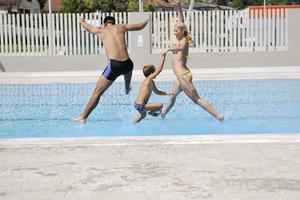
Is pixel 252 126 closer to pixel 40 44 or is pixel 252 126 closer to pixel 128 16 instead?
pixel 128 16

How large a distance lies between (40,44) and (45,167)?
563 inches

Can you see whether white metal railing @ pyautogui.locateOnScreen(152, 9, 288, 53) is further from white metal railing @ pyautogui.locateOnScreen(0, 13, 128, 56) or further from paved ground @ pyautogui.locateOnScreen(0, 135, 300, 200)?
paved ground @ pyautogui.locateOnScreen(0, 135, 300, 200)

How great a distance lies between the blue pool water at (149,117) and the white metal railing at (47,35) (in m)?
4.45

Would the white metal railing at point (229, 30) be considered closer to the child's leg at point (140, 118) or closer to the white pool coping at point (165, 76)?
the white pool coping at point (165, 76)

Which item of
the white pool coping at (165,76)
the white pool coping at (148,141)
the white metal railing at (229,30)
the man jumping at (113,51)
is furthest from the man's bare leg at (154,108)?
the white metal railing at (229,30)

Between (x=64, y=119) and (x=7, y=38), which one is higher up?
(x=7, y=38)

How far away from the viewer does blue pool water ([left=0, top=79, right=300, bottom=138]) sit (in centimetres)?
804

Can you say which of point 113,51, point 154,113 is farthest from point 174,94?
point 113,51

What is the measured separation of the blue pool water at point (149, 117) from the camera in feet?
26.4

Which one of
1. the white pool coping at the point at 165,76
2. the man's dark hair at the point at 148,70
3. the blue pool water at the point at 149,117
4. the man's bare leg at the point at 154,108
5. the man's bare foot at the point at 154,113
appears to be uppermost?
the man's dark hair at the point at 148,70

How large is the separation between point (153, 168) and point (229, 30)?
46.5ft

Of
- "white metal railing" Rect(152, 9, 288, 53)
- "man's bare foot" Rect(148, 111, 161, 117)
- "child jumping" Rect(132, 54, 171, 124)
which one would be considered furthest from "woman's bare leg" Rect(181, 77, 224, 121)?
"white metal railing" Rect(152, 9, 288, 53)

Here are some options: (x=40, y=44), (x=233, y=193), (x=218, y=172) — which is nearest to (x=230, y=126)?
(x=218, y=172)

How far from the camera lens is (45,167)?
17.2 feet
